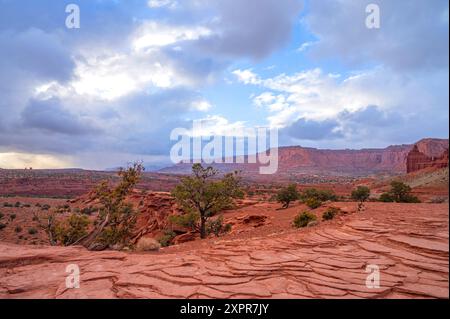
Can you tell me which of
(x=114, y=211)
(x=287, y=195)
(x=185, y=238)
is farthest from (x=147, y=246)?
(x=287, y=195)

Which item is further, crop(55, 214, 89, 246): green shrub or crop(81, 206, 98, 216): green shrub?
crop(81, 206, 98, 216): green shrub

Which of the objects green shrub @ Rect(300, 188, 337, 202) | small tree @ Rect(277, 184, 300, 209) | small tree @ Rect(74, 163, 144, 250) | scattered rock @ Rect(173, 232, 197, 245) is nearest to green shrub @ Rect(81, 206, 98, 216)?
scattered rock @ Rect(173, 232, 197, 245)

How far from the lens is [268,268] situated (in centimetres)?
632

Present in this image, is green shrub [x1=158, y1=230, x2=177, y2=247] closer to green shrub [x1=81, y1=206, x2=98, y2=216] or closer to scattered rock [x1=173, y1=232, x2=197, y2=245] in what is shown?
scattered rock [x1=173, y1=232, x2=197, y2=245]

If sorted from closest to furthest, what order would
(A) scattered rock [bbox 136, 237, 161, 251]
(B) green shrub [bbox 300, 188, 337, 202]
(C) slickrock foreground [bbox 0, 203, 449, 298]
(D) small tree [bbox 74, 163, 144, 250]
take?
(C) slickrock foreground [bbox 0, 203, 449, 298], (A) scattered rock [bbox 136, 237, 161, 251], (D) small tree [bbox 74, 163, 144, 250], (B) green shrub [bbox 300, 188, 337, 202]

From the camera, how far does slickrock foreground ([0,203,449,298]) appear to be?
529 cm

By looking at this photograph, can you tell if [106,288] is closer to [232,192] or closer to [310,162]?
[232,192]

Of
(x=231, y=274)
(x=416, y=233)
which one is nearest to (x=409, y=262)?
(x=416, y=233)

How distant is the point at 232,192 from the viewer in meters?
19.9

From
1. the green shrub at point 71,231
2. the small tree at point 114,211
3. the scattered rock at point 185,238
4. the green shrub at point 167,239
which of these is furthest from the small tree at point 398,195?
the green shrub at point 71,231

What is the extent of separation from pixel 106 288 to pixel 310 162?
5857 inches

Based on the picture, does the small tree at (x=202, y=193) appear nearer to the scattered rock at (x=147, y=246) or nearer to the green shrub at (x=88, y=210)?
the scattered rock at (x=147, y=246)

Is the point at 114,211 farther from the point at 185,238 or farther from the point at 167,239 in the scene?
the point at 185,238

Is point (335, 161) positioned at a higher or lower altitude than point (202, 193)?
higher
